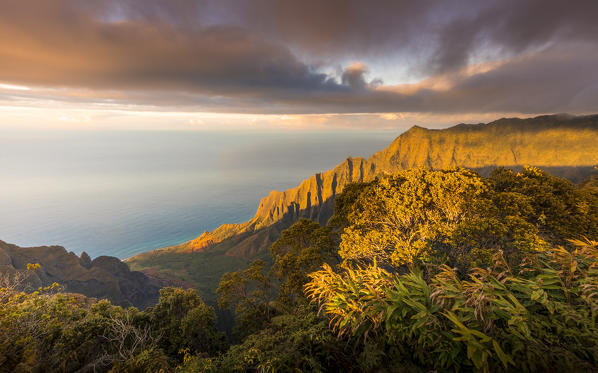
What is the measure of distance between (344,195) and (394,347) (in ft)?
47.1

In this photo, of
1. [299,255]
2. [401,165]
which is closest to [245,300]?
[299,255]

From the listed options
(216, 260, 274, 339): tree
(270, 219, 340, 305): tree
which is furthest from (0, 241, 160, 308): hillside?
(270, 219, 340, 305): tree

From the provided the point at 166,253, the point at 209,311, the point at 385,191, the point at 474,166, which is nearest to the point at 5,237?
the point at 166,253

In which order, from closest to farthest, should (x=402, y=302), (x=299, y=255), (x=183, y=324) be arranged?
(x=402, y=302)
(x=183, y=324)
(x=299, y=255)

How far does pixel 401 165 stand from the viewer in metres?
179

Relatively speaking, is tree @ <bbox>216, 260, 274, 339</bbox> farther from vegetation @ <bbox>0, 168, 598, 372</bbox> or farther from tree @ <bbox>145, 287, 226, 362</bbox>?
tree @ <bbox>145, 287, 226, 362</bbox>

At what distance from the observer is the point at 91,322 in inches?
500

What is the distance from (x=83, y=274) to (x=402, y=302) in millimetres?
94188

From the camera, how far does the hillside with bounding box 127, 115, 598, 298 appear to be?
118500 mm

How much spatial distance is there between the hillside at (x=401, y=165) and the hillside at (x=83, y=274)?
858 inches

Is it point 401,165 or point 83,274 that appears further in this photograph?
point 401,165

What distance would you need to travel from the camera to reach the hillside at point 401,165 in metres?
118

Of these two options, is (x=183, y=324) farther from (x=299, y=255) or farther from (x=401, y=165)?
(x=401, y=165)

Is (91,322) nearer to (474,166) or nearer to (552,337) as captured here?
(552,337)
